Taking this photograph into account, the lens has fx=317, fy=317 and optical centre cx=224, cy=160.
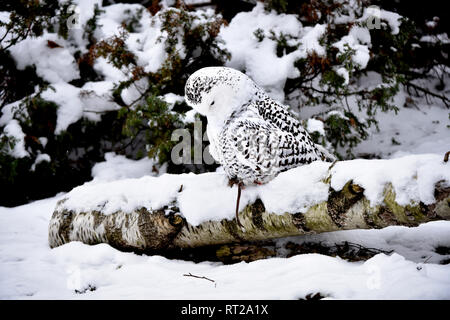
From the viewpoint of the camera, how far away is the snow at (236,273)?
1.40 m

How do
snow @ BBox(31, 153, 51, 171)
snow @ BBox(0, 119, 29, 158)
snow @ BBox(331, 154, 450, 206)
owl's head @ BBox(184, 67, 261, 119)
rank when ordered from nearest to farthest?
snow @ BBox(331, 154, 450, 206)
owl's head @ BBox(184, 67, 261, 119)
snow @ BBox(0, 119, 29, 158)
snow @ BBox(31, 153, 51, 171)

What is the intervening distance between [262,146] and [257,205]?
1.26 ft

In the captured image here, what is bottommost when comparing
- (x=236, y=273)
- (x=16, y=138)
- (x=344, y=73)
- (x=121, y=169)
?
(x=236, y=273)

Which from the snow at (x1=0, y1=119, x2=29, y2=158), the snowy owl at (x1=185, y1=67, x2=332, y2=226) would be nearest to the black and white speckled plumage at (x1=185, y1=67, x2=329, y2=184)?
the snowy owl at (x1=185, y1=67, x2=332, y2=226)

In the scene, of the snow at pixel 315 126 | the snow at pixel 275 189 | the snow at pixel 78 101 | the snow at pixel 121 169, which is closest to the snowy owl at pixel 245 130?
the snow at pixel 275 189

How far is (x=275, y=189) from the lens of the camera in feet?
6.52

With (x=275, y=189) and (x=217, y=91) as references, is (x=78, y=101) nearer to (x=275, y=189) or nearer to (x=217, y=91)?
(x=217, y=91)

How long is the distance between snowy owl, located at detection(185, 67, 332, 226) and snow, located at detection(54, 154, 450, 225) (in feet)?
0.44

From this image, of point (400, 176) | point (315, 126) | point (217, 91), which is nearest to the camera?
point (400, 176)

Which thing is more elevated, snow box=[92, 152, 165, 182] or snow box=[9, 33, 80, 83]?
snow box=[9, 33, 80, 83]

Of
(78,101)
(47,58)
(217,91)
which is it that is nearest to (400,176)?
(217,91)

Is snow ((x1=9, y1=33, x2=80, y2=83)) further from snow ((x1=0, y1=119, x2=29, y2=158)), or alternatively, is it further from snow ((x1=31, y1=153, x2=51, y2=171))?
snow ((x1=31, y1=153, x2=51, y2=171))

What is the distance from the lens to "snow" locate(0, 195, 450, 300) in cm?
140
